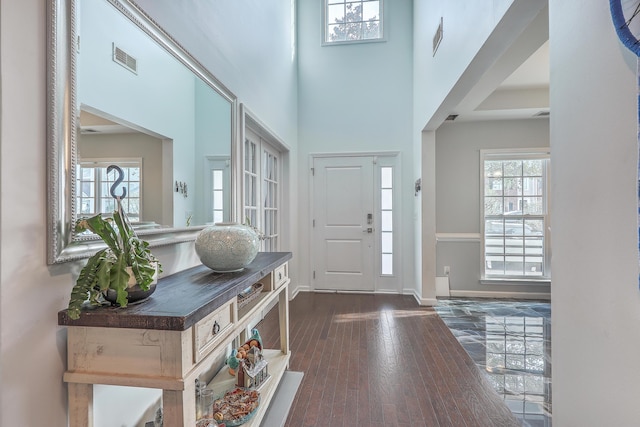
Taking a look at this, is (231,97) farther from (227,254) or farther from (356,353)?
(356,353)

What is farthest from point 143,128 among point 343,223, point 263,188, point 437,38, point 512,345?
point 343,223

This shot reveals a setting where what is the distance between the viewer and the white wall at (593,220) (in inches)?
32.8

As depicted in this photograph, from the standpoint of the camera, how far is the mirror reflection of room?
1052mm

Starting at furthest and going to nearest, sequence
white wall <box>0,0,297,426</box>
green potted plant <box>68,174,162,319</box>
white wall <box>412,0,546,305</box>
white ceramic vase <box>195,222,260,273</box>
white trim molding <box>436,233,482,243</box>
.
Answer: white trim molding <box>436,233,482,243</box>
white wall <box>412,0,546,305</box>
white ceramic vase <box>195,222,260,273</box>
green potted plant <box>68,174,162,319</box>
white wall <box>0,0,297,426</box>

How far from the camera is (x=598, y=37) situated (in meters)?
0.93

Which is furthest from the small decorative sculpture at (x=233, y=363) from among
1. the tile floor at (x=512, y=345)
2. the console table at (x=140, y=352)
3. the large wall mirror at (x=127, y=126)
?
the tile floor at (x=512, y=345)

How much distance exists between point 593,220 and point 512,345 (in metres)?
2.24

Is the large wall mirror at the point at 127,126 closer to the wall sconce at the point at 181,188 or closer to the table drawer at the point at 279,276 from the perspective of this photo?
the wall sconce at the point at 181,188

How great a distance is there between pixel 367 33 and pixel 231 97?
3359 millimetres

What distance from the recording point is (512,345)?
272cm

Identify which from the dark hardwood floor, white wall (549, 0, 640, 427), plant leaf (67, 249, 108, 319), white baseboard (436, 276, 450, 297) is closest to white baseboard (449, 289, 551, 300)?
white baseboard (436, 276, 450, 297)

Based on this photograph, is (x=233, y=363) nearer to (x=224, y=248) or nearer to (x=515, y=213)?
(x=224, y=248)

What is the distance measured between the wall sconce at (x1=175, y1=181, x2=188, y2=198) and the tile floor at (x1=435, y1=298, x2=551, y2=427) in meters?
2.23

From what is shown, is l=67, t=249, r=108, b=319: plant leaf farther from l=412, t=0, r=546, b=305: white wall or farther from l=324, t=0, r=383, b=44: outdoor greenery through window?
l=324, t=0, r=383, b=44: outdoor greenery through window
